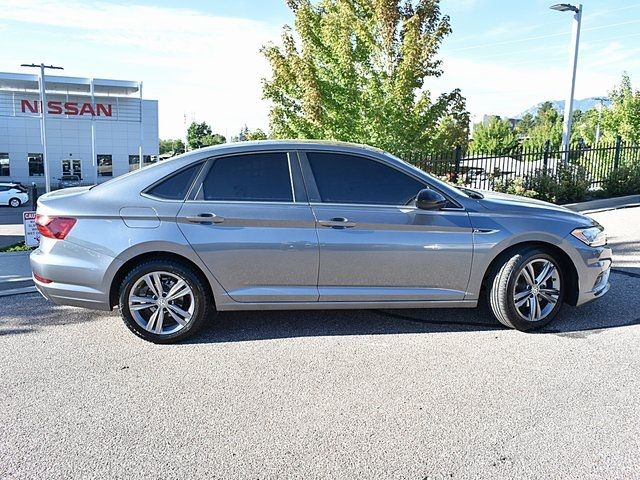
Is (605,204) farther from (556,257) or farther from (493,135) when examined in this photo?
(493,135)

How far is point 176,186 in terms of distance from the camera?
4.16 metres

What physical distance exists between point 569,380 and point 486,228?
1.35 metres

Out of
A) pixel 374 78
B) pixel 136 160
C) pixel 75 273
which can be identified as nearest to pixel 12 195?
pixel 136 160

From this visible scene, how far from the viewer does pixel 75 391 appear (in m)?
3.36

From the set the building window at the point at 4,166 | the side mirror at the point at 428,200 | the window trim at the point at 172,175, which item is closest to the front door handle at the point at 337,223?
the side mirror at the point at 428,200

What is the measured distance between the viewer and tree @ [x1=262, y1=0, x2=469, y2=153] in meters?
12.3

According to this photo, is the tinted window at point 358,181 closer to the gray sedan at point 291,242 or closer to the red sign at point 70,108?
the gray sedan at point 291,242

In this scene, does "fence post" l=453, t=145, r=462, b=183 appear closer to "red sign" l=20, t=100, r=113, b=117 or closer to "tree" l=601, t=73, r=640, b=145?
"tree" l=601, t=73, r=640, b=145

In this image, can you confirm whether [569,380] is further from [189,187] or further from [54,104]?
[54,104]

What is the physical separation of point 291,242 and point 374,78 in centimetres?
929

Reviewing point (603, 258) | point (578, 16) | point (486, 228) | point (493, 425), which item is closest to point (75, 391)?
point (493, 425)

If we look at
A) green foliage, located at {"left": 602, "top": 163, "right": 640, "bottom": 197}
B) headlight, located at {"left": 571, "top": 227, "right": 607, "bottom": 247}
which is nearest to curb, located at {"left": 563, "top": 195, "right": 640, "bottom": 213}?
green foliage, located at {"left": 602, "top": 163, "right": 640, "bottom": 197}

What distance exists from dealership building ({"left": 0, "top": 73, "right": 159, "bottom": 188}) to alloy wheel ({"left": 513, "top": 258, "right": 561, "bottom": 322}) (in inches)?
1605

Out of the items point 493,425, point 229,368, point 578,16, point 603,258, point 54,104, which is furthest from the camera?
point 54,104
